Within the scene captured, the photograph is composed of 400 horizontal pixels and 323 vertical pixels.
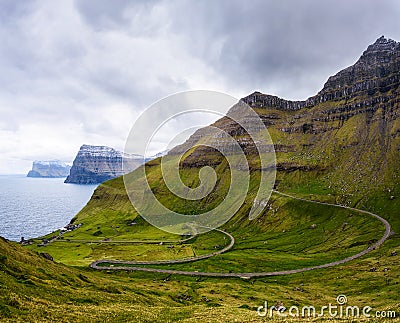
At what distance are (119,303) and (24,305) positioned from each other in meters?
20.0

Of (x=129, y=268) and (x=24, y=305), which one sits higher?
(x=24, y=305)

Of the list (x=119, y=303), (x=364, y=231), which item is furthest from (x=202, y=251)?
(x=119, y=303)

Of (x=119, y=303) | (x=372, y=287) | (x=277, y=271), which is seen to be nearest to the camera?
(x=119, y=303)

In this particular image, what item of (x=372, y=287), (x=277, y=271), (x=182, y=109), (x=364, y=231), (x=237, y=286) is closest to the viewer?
→ (x=182, y=109)

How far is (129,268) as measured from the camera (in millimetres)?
141250

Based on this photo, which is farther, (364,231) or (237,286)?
(364,231)

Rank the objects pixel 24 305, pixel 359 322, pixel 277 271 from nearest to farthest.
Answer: pixel 359 322 < pixel 24 305 < pixel 277 271

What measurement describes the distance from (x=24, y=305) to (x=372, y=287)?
109943 millimetres

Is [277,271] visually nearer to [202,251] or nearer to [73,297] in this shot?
[202,251]

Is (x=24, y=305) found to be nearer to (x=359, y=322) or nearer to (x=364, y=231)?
(x=359, y=322)

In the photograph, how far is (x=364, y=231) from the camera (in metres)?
182

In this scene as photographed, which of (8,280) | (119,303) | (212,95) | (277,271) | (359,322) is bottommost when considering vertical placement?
(277,271)

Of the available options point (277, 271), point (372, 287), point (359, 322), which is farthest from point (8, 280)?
point (277, 271)

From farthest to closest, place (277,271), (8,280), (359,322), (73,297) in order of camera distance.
→ (277,271) < (73,297) < (8,280) < (359,322)
